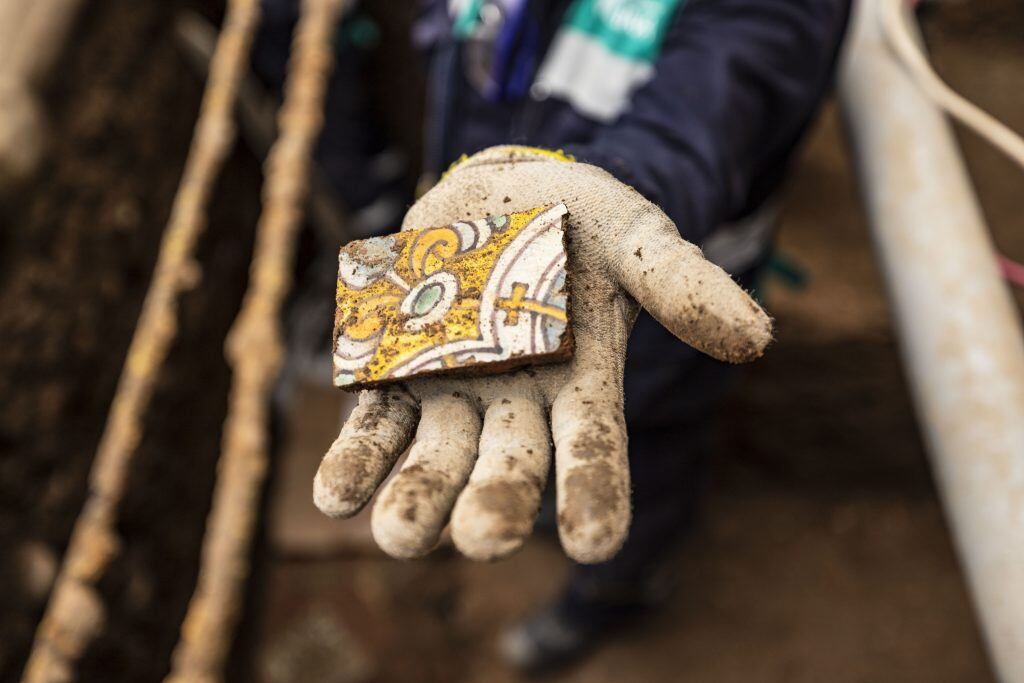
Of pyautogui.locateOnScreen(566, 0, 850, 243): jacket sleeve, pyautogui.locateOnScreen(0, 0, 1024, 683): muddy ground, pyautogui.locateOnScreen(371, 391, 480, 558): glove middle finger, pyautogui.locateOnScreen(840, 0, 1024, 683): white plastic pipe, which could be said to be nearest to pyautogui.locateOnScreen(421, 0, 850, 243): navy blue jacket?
pyautogui.locateOnScreen(566, 0, 850, 243): jacket sleeve

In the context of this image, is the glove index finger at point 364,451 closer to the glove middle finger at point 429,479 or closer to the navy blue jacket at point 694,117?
the glove middle finger at point 429,479

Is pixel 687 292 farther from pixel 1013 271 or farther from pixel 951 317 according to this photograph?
pixel 1013 271

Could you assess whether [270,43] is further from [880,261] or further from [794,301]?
[880,261]

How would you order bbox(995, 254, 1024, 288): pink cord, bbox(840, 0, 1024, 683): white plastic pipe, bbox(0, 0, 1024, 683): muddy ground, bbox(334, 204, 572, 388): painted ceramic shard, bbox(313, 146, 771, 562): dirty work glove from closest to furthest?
bbox(313, 146, 771, 562): dirty work glove, bbox(334, 204, 572, 388): painted ceramic shard, bbox(840, 0, 1024, 683): white plastic pipe, bbox(995, 254, 1024, 288): pink cord, bbox(0, 0, 1024, 683): muddy ground

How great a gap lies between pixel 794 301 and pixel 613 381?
1251mm

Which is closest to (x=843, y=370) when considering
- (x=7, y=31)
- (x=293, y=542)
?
(x=293, y=542)

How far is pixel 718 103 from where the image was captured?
1034 millimetres

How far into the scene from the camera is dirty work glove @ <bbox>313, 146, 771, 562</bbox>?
0.64 metres

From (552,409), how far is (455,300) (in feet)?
0.52

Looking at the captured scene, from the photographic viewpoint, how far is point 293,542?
234 centimetres

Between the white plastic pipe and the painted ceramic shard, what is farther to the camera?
the white plastic pipe

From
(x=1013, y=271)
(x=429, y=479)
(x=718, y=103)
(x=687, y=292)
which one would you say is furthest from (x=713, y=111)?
(x=1013, y=271)

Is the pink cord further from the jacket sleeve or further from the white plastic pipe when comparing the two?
the jacket sleeve

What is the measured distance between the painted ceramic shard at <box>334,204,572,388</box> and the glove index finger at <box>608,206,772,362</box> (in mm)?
73
